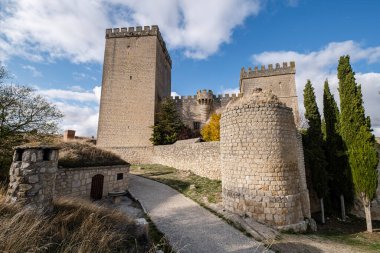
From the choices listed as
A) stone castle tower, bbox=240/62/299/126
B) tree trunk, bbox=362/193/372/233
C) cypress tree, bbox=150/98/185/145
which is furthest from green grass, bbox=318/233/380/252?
stone castle tower, bbox=240/62/299/126

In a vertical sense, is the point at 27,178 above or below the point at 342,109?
below

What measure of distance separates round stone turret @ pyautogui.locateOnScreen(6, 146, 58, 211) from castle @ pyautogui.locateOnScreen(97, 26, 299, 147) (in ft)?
72.0

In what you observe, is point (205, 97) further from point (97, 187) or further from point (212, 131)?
point (97, 187)

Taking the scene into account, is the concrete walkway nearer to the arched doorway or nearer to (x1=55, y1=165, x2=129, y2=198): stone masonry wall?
(x1=55, y1=165, x2=129, y2=198): stone masonry wall

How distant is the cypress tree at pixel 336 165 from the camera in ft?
42.0

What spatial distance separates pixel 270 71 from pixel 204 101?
10571 mm

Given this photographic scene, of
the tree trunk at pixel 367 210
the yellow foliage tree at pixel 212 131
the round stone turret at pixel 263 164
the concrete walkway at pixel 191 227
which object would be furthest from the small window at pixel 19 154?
the yellow foliage tree at pixel 212 131

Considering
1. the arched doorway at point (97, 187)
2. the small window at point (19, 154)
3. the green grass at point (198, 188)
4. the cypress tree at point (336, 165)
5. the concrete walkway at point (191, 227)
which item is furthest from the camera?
the cypress tree at point (336, 165)

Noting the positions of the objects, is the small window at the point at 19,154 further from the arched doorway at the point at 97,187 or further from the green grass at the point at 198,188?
the green grass at the point at 198,188

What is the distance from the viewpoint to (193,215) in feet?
25.4

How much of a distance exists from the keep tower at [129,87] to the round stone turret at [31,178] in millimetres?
21925

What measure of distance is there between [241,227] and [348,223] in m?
9.52

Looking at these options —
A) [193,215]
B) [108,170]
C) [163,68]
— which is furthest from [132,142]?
[193,215]

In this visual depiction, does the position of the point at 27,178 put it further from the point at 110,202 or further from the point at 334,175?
the point at 334,175
